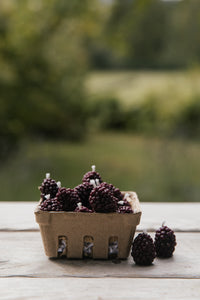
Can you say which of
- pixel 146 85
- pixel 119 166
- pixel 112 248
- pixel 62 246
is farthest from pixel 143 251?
pixel 146 85

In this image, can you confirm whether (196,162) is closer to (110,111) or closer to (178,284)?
(110,111)

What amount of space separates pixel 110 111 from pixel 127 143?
20.6 inches

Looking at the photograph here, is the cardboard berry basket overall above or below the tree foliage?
below

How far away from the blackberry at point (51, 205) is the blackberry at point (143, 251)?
185mm

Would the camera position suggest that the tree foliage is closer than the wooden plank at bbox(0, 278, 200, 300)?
No

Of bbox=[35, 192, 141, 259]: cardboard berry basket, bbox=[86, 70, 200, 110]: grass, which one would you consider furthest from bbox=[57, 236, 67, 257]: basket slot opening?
bbox=[86, 70, 200, 110]: grass

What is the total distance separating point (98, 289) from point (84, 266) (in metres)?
0.12

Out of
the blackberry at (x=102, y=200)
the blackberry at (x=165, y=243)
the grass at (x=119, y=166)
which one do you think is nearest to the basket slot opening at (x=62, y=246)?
the blackberry at (x=102, y=200)

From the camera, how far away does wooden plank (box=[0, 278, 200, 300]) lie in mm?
855

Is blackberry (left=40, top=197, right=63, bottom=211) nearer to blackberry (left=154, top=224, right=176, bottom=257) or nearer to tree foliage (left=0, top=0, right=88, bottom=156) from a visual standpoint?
blackberry (left=154, top=224, right=176, bottom=257)

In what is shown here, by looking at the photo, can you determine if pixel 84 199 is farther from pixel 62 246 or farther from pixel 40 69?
pixel 40 69

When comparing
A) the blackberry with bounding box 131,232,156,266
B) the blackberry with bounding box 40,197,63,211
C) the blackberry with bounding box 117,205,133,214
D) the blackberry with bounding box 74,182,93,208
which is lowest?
the blackberry with bounding box 131,232,156,266

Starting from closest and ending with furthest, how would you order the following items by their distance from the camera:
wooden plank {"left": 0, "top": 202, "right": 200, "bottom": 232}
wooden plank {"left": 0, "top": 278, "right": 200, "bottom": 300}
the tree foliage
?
1. wooden plank {"left": 0, "top": 278, "right": 200, "bottom": 300}
2. wooden plank {"left": 0, "top": 202, "right": 200, "bottom": 232}
3. the tree foliage

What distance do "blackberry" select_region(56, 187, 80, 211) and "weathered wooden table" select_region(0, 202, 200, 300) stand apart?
12 centimetres
